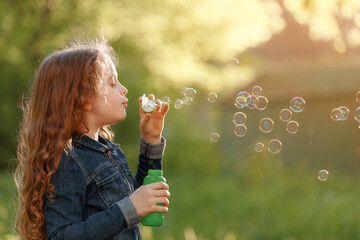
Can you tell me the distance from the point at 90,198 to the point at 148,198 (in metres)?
0.25

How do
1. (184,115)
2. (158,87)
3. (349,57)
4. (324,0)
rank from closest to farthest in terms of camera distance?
(324,0)
(158,87)
(349,57)
(184,115)

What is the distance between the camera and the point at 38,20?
9.41 meters

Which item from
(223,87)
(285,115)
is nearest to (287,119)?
(285,115)

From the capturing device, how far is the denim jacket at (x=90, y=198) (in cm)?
188

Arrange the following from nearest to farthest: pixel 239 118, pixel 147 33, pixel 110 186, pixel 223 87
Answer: pixel 110 186 < pixel 239 118 < pixel 147 33 < pixel 223 87

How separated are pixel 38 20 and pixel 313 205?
20.4 ft

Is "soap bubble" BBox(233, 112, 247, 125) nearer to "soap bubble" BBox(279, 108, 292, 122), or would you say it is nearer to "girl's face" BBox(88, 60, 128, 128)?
"soap bubble" BBox(279, 108, 292, 122)

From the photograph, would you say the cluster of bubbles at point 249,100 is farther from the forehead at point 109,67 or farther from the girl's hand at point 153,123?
the forehead at point 109,67

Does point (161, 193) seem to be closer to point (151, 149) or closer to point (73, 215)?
point (73, 215)

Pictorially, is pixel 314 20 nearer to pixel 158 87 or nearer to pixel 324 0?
pixel 324 0

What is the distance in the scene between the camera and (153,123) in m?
2.42

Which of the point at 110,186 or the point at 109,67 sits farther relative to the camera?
the point at 109,67

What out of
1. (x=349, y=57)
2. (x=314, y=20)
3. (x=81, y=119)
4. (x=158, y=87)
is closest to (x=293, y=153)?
(x=158, y=87)

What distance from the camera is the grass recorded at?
19.4 ft
